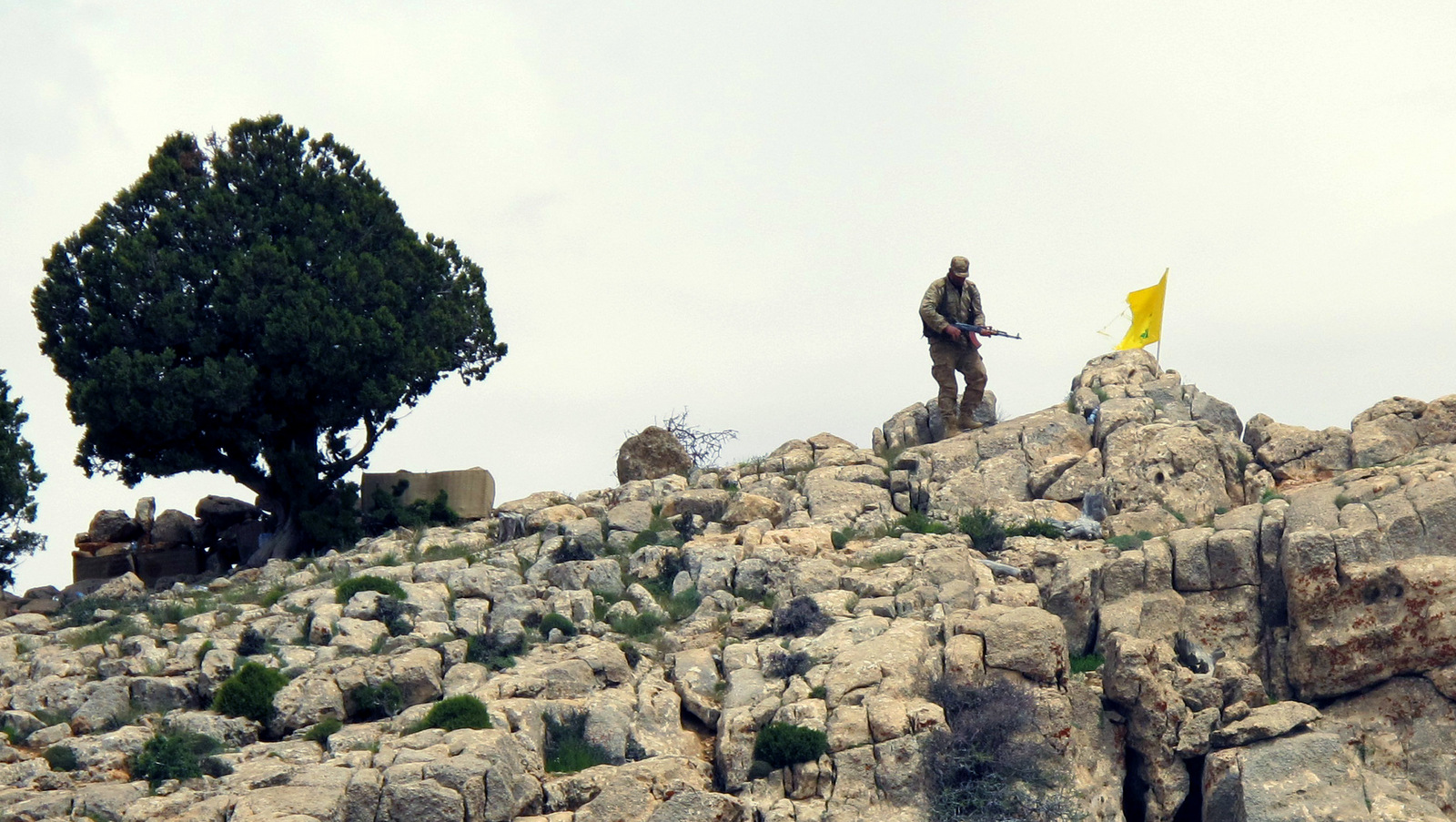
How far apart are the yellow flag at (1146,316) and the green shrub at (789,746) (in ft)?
49.4

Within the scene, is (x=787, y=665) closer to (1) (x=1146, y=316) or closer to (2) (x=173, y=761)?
(2) (x=173, y=761)

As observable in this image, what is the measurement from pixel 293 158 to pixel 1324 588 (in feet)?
74.3

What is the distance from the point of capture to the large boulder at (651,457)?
106 ft

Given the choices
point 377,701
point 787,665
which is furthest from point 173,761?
point 787,665

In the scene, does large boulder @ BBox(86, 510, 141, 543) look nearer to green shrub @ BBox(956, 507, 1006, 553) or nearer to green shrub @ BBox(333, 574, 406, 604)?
green shrub @ BBox(333, 574, 406, 604)

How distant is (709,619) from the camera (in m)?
23.8

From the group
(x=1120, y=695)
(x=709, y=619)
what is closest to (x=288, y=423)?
(x=709, y=619)

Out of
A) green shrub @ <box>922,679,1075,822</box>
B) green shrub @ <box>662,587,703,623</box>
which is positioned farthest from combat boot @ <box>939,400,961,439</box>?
green shrub @ <box>922,679,1075,822</box>

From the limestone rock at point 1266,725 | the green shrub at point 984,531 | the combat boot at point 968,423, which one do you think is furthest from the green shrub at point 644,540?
the limestone rock at point 1266,725

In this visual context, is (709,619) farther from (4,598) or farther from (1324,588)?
(4,598)

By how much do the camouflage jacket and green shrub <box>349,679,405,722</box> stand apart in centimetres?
1283

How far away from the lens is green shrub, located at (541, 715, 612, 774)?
20.2 meters

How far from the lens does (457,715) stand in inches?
798

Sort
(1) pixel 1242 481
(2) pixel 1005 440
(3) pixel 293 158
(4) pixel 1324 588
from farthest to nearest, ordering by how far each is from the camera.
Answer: (3) pixel 293 158, (2) pixel 1005 440, (1) pixel 1242 481, (4) pixel 1324 588
